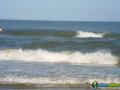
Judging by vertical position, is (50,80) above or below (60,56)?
below

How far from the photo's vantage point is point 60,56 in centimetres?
2111

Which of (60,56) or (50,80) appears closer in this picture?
(50,80)

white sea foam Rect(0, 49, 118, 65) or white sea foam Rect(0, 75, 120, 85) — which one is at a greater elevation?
white sea foam Rect(0, 49, 118, 65)

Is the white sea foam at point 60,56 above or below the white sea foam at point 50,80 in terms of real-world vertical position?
above

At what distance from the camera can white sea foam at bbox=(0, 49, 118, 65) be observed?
65.0 feet

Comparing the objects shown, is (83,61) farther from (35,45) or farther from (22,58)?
(35,45)

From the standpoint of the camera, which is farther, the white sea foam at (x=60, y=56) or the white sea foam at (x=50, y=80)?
the white sea foam at (x=60, y=56)

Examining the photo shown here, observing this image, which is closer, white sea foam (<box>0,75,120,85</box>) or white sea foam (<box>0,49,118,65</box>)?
white sea foam (<box>0,75,120,85</box>)

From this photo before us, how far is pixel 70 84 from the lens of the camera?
1273cm

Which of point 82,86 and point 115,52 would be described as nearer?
point 82,86

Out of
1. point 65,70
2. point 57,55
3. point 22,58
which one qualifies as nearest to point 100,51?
point 57,55

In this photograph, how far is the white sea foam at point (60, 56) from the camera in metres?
19.8

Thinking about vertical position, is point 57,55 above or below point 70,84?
above

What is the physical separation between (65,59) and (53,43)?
6.56 meters
